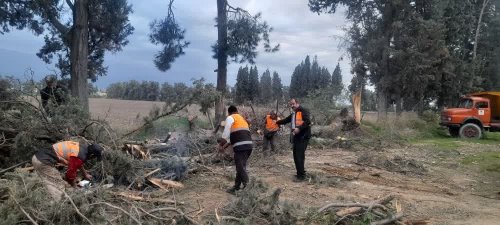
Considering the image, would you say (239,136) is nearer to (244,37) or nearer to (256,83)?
(244,37)

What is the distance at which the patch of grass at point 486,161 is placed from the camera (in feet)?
41.1

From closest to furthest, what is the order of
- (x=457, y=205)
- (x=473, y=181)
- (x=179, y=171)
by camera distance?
(x=457, y=205)
(x=179, y=171)
(x=473, y=181)

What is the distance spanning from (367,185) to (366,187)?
0.21 meters

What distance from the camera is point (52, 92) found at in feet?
31.0

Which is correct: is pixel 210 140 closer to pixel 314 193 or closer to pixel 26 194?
pixel 314 193


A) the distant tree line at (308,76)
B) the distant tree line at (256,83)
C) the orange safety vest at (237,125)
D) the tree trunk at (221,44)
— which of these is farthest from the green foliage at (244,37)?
the distant tree line at (308,76)

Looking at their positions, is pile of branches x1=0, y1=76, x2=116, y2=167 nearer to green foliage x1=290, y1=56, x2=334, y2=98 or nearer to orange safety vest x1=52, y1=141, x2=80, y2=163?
orange safety vest x1=52, y1=141, x2=80, y2=163

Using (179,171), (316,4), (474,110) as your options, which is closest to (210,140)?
(179,171)

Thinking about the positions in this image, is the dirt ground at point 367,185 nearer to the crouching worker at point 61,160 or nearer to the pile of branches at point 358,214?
the pile of branches at point 358,214

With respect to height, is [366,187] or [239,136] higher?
[239,136]

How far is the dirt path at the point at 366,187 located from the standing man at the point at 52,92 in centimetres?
302

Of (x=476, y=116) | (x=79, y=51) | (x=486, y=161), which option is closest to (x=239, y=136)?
(x=79, y=51)

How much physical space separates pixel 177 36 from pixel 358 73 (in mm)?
14006

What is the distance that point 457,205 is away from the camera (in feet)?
27.0
